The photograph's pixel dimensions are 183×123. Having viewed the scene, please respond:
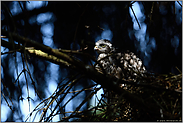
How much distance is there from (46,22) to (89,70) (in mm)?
1030

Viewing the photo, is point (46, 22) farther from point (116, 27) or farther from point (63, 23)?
point (116, 27)

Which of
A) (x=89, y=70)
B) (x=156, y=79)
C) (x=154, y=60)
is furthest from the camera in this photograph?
(x=154, y=60)

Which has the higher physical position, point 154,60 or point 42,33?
point 42,33

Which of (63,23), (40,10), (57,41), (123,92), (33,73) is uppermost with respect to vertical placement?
(40,10)

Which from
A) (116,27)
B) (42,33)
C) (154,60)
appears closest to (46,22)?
(42,33)

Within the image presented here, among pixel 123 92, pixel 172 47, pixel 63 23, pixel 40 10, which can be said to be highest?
pixel 40 10

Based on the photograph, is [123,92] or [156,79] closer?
[123,92]

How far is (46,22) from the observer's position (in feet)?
5.16

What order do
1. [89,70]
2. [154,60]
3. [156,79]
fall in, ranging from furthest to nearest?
[154,60] < [156,79] < [89,70]

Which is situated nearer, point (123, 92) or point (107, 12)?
point (123, 92)

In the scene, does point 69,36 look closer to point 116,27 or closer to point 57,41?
point 57,41

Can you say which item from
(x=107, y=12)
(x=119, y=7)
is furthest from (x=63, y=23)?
(x=119, y=7)

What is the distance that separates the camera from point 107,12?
1.50 metres

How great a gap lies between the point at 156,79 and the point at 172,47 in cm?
72
